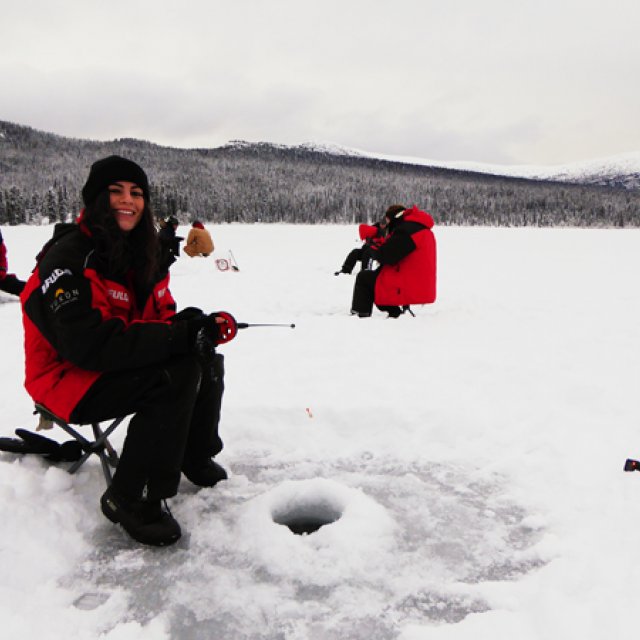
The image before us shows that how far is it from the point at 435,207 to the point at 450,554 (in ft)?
350

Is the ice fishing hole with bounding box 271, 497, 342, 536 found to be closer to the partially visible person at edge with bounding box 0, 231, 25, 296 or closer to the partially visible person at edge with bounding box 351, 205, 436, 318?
the partially visible person at edge with bounding box 0, 231, 25, 296

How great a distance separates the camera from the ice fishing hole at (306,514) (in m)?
2.80

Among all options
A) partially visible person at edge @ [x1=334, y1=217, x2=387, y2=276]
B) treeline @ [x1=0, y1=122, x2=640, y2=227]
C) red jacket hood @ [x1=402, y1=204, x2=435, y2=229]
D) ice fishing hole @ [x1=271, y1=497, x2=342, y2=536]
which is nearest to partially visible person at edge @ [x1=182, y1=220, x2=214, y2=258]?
partially visible person at edge @ [x1=334, y1=217, x2=387, y2=276]

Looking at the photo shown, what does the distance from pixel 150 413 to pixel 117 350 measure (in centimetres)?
33

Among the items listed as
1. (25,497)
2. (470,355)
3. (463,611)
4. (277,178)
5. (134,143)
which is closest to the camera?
(463,611)

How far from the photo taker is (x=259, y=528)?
253 cm

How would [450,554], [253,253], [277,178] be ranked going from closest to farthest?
[450,554] → [253,253] → [277,178]

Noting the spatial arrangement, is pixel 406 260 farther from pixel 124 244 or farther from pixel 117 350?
pixel 117 350

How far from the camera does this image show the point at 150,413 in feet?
7.80

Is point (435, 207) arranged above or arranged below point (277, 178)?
below

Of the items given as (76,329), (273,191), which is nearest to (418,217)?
(76,329)

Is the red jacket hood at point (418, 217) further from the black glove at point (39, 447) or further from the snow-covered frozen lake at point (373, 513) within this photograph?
the black glove at point (39, 447)

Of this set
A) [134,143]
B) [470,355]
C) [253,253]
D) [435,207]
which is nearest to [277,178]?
[435,207]

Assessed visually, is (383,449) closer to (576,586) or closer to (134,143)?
(576,586)
